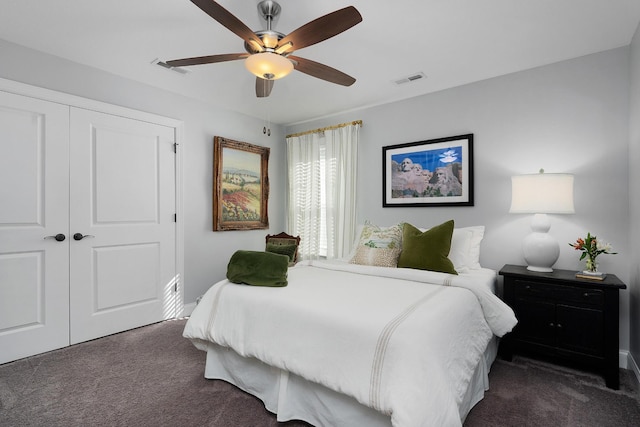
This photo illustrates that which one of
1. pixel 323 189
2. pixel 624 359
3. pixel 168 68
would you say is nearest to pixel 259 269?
pixel 168 68

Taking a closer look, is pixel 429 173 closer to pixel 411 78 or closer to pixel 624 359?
pixel 411 78

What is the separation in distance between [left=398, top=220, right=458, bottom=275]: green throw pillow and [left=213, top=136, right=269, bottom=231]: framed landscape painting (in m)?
2.23

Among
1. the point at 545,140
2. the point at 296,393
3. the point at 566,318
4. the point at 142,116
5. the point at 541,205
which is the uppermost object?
the point at 142,116

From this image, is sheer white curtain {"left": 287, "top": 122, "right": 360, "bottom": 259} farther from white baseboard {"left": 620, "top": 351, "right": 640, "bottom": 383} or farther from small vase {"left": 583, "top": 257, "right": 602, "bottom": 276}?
white baseboard {"left": 620, "top": 351, "right": 640, "bottom": 383}

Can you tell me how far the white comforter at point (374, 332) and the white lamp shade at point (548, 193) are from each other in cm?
91

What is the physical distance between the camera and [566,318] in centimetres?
232

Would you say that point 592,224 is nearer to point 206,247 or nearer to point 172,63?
point 172,63

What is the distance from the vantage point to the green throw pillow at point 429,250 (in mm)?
2533

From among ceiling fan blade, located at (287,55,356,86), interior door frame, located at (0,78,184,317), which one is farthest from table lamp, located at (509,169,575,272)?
interior door frame, located at (0,78,184,317)

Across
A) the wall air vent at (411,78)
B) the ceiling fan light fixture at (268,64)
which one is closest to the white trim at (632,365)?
the wall air vent at (411,78)

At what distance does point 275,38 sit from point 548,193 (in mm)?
2238

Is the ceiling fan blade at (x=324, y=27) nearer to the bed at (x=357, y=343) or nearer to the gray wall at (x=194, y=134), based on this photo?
the bed at (x=357, y=343)

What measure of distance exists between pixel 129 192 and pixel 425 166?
302cm

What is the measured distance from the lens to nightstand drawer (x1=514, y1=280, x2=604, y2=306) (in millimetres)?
2217
